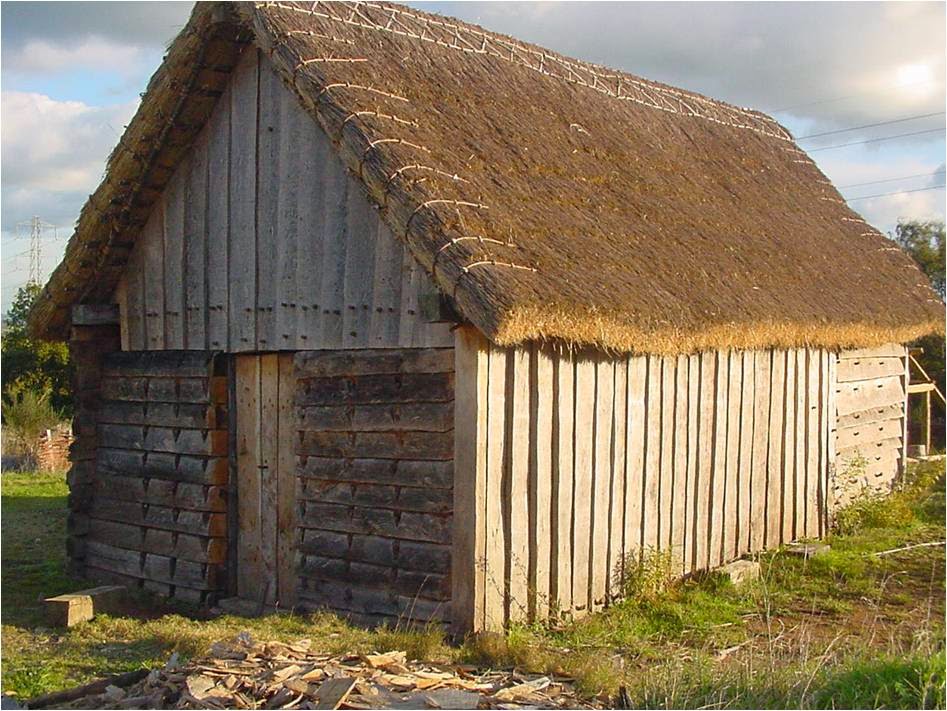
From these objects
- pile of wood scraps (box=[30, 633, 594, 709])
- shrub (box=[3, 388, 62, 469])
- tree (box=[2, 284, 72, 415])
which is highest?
tree (box=[2, 284, 72, 415])

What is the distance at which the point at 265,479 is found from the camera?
9.74 meters

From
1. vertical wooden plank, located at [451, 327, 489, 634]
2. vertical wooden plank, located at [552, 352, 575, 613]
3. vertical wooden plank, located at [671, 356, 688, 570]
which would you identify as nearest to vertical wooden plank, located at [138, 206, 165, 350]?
vertical wooden plank, located at [451, 327, 489, 634]

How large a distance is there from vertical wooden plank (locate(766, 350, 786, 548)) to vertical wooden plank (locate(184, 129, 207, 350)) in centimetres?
544

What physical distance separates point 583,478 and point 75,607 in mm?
4029

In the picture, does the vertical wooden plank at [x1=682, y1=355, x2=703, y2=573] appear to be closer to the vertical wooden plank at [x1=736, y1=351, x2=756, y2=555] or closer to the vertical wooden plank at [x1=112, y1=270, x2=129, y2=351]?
the vertical wooden plank at [x1=736, y1=351, x2=756, y2=555]

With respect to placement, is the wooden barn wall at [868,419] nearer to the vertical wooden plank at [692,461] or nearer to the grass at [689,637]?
the grass at [689,637]

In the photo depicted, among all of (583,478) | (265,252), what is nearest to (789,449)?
(583,478)

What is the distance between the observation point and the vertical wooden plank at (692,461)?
1006cm

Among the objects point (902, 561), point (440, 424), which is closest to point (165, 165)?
point (440, 424)

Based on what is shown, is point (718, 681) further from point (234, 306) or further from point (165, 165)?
point (165, 165)

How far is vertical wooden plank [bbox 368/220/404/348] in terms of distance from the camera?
849 cm

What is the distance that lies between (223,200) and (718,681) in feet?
19.5

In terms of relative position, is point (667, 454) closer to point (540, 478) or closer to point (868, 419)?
point (540, 478)

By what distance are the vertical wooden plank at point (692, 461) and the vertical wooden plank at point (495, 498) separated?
252cm
